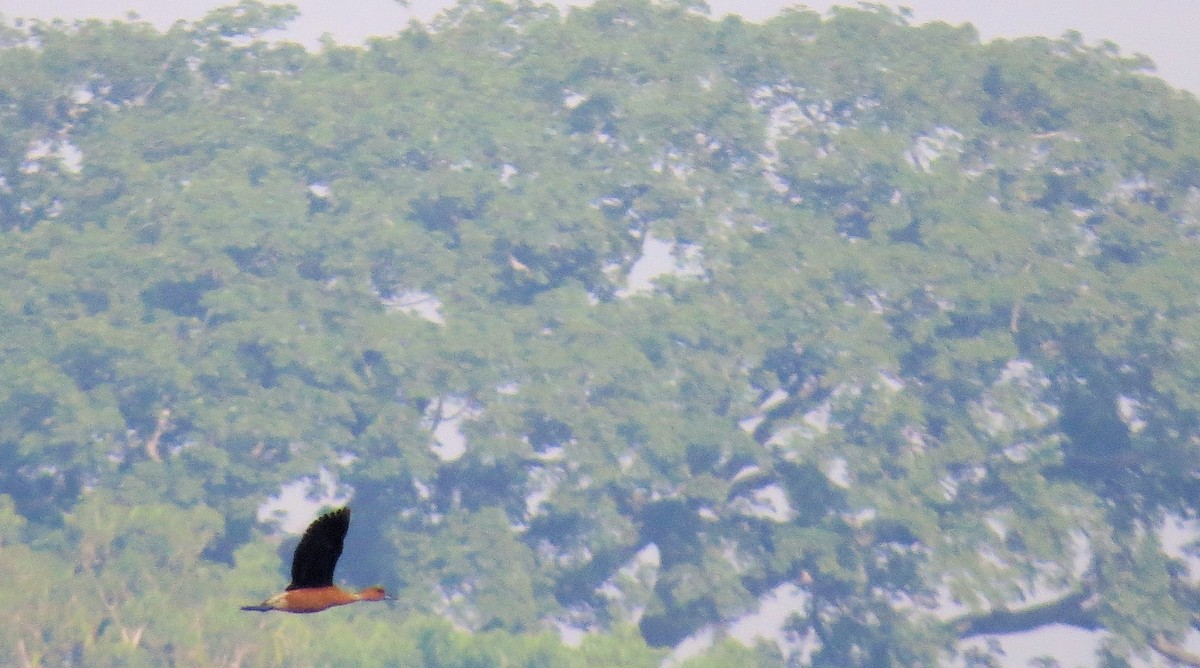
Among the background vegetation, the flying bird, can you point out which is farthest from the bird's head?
the background vegetation

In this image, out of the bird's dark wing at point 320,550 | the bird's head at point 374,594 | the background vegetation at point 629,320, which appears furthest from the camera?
the background vegetation at point 629,320

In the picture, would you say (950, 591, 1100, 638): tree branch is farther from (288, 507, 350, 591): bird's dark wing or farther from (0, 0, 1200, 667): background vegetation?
Answer: (288, 507, 350, 591): bird's dark wing

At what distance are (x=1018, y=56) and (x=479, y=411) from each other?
8345 millimetres

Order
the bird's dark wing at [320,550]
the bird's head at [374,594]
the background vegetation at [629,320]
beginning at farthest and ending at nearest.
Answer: the background vegetation at [629,320], the bird's dark wing at [320,550], the bird's head at [374,594]

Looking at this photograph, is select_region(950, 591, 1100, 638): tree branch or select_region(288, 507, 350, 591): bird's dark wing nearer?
select_region(288, 507, 350, 591): bird's dark wing

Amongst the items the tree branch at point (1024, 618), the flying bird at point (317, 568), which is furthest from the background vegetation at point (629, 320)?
the flying bird at point (317, 568)

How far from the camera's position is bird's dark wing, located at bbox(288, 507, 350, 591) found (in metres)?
3.16

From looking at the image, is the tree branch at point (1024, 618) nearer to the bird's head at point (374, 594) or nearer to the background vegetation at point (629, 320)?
the background vegetation at point (629, 320)

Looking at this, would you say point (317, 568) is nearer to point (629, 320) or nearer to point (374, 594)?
point (374, 594)

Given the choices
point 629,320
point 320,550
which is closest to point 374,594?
point 320,550

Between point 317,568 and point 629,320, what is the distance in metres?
14.1

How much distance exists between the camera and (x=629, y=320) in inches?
679

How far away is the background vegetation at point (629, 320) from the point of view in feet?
53.6

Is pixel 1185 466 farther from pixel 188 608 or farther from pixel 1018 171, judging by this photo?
pixel 188 608
